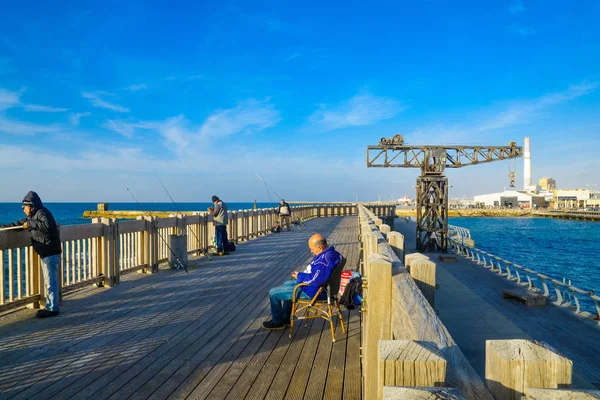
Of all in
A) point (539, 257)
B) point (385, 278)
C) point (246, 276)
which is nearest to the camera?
point (385, 278)

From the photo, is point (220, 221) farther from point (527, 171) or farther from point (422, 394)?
point (527, 171)

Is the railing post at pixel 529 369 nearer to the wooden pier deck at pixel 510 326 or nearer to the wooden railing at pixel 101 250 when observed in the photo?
the wooden pier deck at pixel 510 326

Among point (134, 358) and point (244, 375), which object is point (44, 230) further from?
point (244, 375)

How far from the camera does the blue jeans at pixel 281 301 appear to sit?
5289 mm

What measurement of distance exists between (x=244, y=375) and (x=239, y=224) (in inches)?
523

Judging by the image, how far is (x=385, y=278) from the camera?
2.75 m

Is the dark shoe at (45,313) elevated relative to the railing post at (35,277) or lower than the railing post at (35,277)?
lower

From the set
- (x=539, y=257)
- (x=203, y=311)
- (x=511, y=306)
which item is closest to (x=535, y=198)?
(x=539, y=257)

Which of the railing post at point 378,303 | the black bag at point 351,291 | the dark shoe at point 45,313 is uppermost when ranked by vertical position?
the railing post at point 378,303

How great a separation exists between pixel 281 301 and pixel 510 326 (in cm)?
571

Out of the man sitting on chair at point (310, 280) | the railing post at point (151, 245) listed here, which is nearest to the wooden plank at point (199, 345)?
the man sitting on chair at point (310, 280)

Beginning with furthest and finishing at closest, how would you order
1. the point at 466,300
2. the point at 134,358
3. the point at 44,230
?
the point at 466,300 → the point at 44,230 → the point at 134,358

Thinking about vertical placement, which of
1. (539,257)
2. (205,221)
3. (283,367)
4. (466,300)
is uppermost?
(205,221)

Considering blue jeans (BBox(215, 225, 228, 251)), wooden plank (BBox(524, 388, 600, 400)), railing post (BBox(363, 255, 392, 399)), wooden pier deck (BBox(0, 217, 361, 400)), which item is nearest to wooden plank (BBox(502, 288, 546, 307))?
wooden pier deck (BBox(0, 217, 361, 400))
